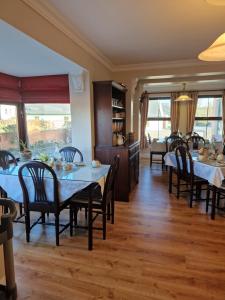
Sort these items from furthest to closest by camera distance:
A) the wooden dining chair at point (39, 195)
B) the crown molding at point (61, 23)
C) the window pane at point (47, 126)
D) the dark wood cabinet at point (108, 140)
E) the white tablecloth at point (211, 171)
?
the window pane at point (47, 126) → the dark wood cabinet at point (108, 140) → the white tablecloth at point (211, 171) → the wooden dining chair at point (39, 195) → the crown molding at point (61, 23)

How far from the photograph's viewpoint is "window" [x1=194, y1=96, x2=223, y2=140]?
746 cm

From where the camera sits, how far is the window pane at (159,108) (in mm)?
7883

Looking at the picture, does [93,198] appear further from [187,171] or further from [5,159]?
[187,171]

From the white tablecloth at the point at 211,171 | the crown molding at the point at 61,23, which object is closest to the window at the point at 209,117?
the white tablecloth at the point at 211,171

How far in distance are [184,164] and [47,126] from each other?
2880 mm

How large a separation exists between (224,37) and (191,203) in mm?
2613

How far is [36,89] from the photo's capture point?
4.31 m

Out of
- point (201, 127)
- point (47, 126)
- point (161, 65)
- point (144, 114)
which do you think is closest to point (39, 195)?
point (47, 126)

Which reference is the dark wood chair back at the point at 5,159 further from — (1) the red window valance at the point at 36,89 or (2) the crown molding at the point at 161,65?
(2) the crown molding at the point at 161,65

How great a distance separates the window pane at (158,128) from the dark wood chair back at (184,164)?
4.16 metres

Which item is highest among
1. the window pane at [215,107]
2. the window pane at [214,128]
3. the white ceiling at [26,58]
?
the white ceiling at [26,58]

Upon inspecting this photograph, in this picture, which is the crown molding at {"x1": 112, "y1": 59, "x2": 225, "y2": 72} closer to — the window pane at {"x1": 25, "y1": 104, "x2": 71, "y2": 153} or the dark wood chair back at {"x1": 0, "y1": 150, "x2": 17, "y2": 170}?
the window pane at {"x1": 25, "y1": 104, "x2": 71, "y2": 153}

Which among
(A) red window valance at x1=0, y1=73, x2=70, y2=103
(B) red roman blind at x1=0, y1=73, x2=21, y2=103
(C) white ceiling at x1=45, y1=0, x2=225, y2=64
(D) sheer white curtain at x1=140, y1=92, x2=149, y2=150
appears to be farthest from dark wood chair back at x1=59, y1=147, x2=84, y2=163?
(D) sheer white curtain at x1=140, y1=92, x2=149, y2=150

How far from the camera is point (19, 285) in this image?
6.36ft
